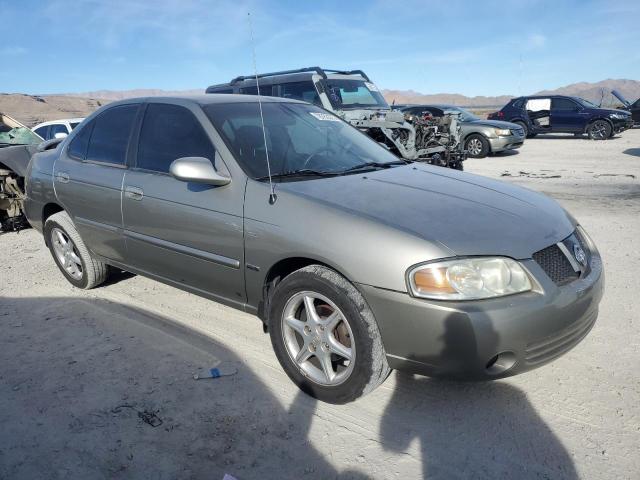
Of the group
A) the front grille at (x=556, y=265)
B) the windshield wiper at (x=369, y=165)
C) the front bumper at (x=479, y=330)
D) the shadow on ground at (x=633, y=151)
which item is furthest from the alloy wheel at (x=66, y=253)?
the shadow on ground at (x=633, y=151)

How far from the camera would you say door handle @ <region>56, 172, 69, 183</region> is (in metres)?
4.21

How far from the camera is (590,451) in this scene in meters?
2.26

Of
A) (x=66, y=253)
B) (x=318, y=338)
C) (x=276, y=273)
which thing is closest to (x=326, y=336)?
(x=318, y=338)

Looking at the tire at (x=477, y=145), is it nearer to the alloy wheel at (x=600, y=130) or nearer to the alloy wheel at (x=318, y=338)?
the alloy wheel at (x=600, y=130)

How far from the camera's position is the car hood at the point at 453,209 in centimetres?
240

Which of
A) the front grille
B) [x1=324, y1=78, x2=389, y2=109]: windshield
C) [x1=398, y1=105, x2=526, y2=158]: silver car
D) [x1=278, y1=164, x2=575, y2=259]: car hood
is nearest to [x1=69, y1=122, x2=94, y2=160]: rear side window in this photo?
[x1=278, y1=164, x2=575, y2=259]: car hood

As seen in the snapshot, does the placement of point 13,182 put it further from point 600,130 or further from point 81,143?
point 600,130

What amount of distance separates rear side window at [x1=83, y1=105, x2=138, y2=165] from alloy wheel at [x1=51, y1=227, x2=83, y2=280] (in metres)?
0.91

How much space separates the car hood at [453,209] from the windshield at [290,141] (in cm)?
26

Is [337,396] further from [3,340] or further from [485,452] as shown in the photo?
[3,340]

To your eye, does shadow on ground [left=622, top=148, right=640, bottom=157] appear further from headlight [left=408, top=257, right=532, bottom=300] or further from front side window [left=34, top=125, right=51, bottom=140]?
front side window [left=34, top=125, right=51, bottom=140]

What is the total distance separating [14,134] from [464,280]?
805 cm

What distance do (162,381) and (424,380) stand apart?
5.18 feet

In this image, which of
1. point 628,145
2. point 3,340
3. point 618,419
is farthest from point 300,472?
point 628,145
